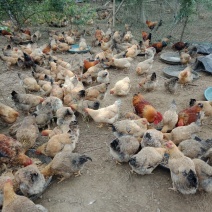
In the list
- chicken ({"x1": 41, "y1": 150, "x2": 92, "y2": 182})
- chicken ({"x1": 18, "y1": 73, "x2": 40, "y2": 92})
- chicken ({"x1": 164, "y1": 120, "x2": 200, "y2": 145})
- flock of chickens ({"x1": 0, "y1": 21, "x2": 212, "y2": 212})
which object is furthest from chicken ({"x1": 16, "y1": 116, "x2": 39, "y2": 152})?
chicken ({"x1": 164, "y1": 120, "x2": 200, "y2": 145})

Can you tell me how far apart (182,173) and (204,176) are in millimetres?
372

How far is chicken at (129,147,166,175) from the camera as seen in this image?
390 cm

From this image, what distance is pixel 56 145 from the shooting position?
432cm

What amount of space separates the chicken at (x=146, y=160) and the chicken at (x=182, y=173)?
0.22 m

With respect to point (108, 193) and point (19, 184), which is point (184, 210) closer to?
point (108, 193)

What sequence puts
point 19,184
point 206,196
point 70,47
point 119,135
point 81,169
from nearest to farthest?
point 19,184
point 206,196
point 81,169
point 119,135
point 70,47

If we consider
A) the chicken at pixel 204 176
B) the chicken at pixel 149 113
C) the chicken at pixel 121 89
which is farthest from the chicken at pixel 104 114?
the chicken at pixel 204 176

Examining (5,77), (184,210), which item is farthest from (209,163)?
(5,77)

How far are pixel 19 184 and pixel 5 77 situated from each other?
5.48m

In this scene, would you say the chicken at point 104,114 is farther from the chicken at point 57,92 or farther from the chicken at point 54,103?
the chicken at point 57,92

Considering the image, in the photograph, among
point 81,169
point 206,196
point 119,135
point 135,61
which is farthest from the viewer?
point 135,61

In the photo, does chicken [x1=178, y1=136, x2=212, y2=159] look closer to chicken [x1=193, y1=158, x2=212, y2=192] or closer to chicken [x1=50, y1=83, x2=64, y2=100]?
chicken [x1=193, y1=158, x2=212, y2=192]

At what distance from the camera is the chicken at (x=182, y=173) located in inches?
138

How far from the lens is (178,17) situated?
1003cm
